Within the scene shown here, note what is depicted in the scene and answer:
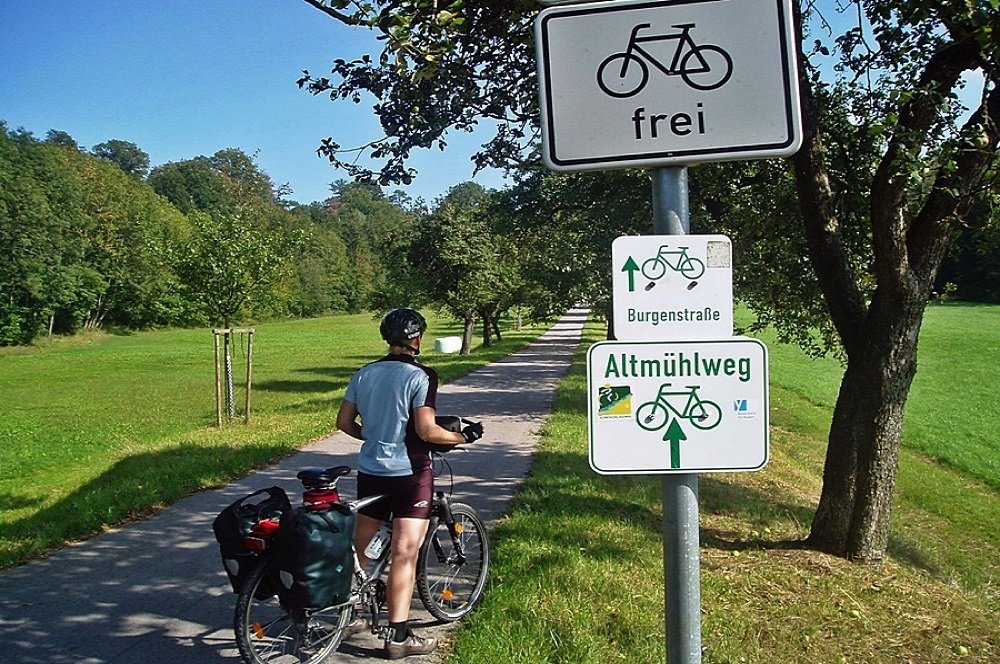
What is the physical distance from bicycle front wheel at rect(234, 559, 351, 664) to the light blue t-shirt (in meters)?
0.76

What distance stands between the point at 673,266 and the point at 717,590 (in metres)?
3.98

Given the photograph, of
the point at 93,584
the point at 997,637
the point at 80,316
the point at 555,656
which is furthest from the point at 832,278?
the point at 80,316

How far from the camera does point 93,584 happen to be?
5547mm

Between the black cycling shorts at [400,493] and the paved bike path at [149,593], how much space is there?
2.56 ft

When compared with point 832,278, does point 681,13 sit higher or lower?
higher

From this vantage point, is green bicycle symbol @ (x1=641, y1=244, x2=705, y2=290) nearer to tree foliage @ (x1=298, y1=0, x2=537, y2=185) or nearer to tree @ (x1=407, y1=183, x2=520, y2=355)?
tree foliage @ (x1=298, y1=0, x2=537, y2=185)

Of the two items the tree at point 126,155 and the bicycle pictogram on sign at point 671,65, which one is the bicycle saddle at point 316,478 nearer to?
the bicycle pictogram on sign at point 671,65

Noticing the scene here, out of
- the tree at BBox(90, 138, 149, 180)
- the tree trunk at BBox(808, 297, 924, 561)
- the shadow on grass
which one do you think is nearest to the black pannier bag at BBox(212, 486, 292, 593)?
the shadow on grass

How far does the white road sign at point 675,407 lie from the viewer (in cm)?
185

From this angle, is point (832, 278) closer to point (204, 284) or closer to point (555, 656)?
point (555, 656)

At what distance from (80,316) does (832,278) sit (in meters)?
71.2

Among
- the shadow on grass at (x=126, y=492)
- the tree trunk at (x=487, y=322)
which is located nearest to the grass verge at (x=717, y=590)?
the shadow on grass at (x=126, y=492)

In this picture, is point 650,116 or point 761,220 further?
point 761,220

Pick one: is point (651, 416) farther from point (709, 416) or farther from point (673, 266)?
point (673, 266)
